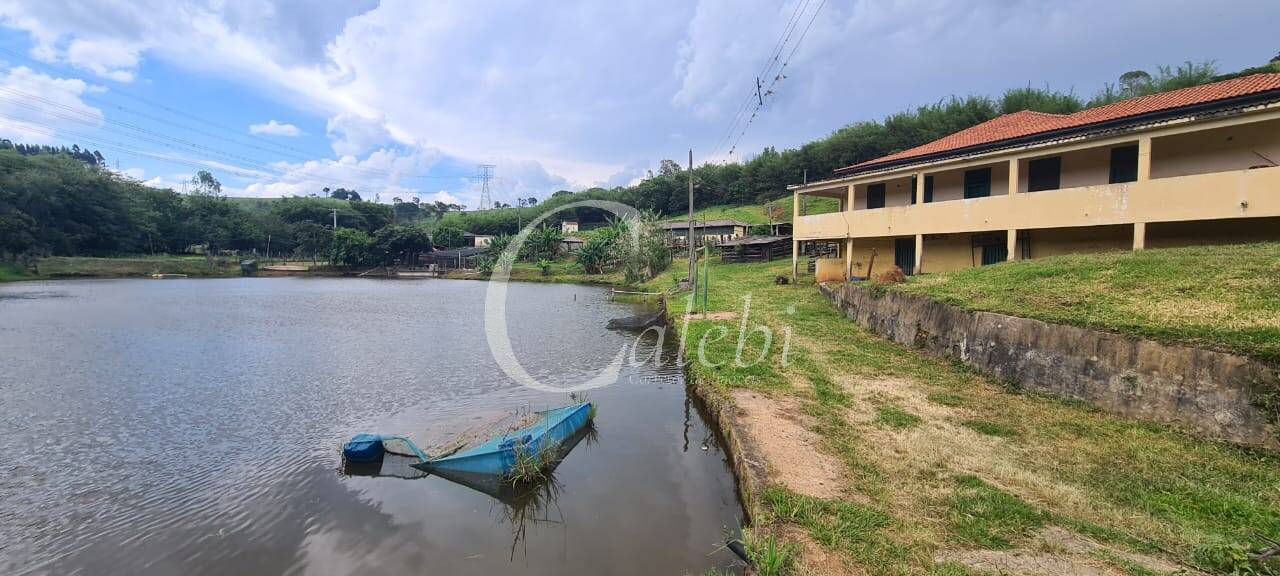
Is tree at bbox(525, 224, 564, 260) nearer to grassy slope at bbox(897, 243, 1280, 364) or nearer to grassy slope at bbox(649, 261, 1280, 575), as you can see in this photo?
grassy slope at bbox(897, 243, 1280, 364)

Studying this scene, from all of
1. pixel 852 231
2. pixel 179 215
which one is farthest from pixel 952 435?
pixel 179 215

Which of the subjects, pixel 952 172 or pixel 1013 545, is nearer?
pixel 1013 545

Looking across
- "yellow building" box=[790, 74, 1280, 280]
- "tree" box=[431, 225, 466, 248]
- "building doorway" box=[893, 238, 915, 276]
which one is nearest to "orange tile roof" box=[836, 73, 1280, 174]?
"yellow building" box=[790, 74, 1280, 280]

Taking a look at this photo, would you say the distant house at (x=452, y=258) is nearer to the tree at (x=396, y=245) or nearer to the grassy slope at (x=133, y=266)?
the tree at (x=396, y=245)

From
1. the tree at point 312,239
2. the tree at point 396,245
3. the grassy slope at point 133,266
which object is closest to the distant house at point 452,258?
the tree at point 396,245

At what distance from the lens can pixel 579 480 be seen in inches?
308

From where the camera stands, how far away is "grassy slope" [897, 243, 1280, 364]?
6574 millimetres

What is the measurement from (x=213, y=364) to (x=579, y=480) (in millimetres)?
13998

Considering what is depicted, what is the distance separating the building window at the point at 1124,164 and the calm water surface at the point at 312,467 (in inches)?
543

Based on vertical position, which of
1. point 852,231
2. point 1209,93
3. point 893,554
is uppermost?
point 1209,93

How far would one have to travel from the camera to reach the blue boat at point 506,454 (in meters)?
7.69

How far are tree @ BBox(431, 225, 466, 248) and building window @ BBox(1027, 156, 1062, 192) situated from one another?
76.3 meters

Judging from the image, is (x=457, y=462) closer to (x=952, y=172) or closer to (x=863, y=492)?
(x=863, y=492)

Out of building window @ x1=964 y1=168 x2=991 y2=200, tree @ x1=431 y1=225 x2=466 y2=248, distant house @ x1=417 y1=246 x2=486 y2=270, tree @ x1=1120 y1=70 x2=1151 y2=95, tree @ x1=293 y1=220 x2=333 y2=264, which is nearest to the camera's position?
building window @ x1=964 y1=168 x2=991 y2=200
